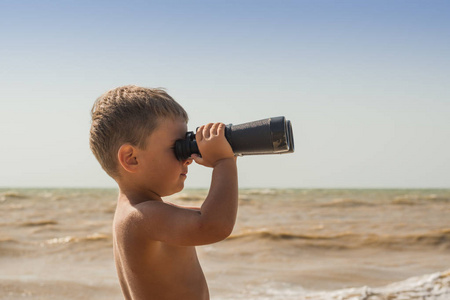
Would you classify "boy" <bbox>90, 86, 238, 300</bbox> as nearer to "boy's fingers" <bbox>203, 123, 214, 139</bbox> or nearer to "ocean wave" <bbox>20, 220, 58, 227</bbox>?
"boy's fingers" <bbox>203, 123, 214, 139</bbox>

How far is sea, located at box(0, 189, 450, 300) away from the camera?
12.4 ft

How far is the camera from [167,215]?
1.36 meters

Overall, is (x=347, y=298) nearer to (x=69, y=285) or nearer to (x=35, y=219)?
(x=69, y=285)

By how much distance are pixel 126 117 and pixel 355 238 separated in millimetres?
5318

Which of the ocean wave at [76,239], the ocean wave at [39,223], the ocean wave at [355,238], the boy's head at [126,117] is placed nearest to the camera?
the boy's head at [126,117]

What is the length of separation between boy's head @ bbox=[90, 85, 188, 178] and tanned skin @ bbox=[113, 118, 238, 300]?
0.08 ft

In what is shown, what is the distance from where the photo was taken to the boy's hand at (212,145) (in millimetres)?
1393

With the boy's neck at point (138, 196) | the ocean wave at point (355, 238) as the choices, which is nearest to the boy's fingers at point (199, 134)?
the boy's neck at point (138, 196)

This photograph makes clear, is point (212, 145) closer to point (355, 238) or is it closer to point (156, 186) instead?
point (156, 186)

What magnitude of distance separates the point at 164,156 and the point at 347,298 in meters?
→ 2.04

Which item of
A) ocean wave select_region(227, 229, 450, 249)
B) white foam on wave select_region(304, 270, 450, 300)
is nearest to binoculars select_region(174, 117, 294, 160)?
white foam on wave select_region(304, 270, 450, 300)

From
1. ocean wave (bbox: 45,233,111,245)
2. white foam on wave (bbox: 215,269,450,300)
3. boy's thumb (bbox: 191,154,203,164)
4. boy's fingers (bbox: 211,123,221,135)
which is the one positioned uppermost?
boy's fingers (bbox: 211,123,221,135)

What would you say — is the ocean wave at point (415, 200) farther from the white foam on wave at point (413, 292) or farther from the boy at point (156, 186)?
the boy at point (156, 186)

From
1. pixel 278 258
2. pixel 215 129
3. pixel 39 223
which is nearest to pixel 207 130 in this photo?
pixel 215 129
